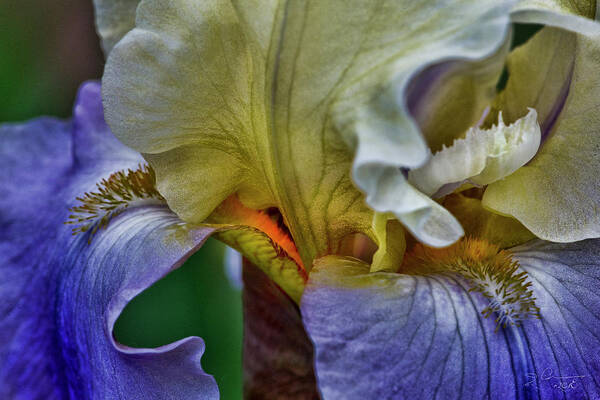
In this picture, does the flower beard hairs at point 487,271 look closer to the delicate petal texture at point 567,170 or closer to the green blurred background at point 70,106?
the delicate petal texture at point 567,170

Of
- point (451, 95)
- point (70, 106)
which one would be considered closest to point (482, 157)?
point (451, 95)

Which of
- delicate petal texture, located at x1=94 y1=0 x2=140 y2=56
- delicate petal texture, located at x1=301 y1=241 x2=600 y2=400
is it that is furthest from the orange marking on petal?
delicate petal texture, located at x1=94 y1=0 x2=140 y2=56

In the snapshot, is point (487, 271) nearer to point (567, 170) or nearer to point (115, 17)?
point (567, 170)

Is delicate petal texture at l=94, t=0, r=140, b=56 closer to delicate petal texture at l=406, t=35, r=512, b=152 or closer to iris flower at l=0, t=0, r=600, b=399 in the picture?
iris flower at l=0, t=0, r=600, b=399

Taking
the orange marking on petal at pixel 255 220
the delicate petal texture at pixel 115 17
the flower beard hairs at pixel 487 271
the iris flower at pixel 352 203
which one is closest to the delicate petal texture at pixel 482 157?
the iris flower at pixel 352 203

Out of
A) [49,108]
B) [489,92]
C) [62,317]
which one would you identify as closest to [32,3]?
[49,108]

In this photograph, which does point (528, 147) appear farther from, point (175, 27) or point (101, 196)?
point (101, 196)

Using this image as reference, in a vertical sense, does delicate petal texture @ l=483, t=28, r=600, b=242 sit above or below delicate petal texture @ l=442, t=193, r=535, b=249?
above
